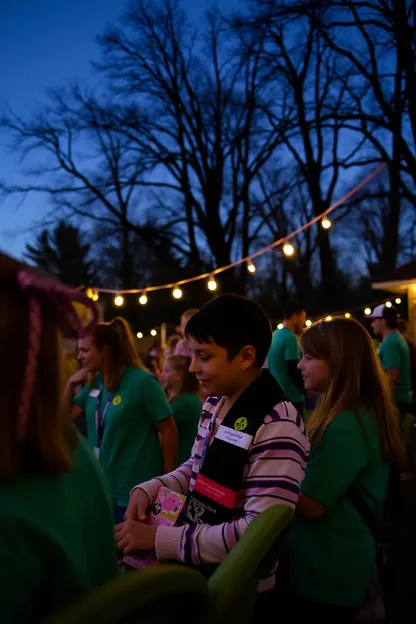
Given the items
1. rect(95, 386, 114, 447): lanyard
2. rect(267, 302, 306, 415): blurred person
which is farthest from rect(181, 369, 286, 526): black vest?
rect(267, 302, 306, 415): blurred person

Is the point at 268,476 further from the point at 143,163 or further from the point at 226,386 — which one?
the point at 143,163

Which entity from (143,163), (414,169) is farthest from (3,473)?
(143,163)

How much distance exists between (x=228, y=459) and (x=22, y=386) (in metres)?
0.92

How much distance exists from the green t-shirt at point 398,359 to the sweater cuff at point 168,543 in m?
5.35

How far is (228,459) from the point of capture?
1.74 meters

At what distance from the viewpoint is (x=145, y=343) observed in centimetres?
2791

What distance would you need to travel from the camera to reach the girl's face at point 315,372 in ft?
8.16

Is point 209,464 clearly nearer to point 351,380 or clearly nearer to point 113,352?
point 351,380

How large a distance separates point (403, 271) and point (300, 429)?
12.5 m

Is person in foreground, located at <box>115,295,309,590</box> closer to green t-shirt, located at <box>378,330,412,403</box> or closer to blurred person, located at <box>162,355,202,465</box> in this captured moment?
blurred person, located at <box>162,355,202,465</box>

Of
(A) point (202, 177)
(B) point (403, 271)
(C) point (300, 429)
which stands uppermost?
(A) point (202, 177)

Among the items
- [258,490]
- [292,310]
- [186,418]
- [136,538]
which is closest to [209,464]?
[258,490]

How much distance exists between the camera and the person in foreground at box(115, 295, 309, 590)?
1656 mm

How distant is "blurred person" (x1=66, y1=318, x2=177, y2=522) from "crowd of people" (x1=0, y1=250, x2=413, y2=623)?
0.04 ft
